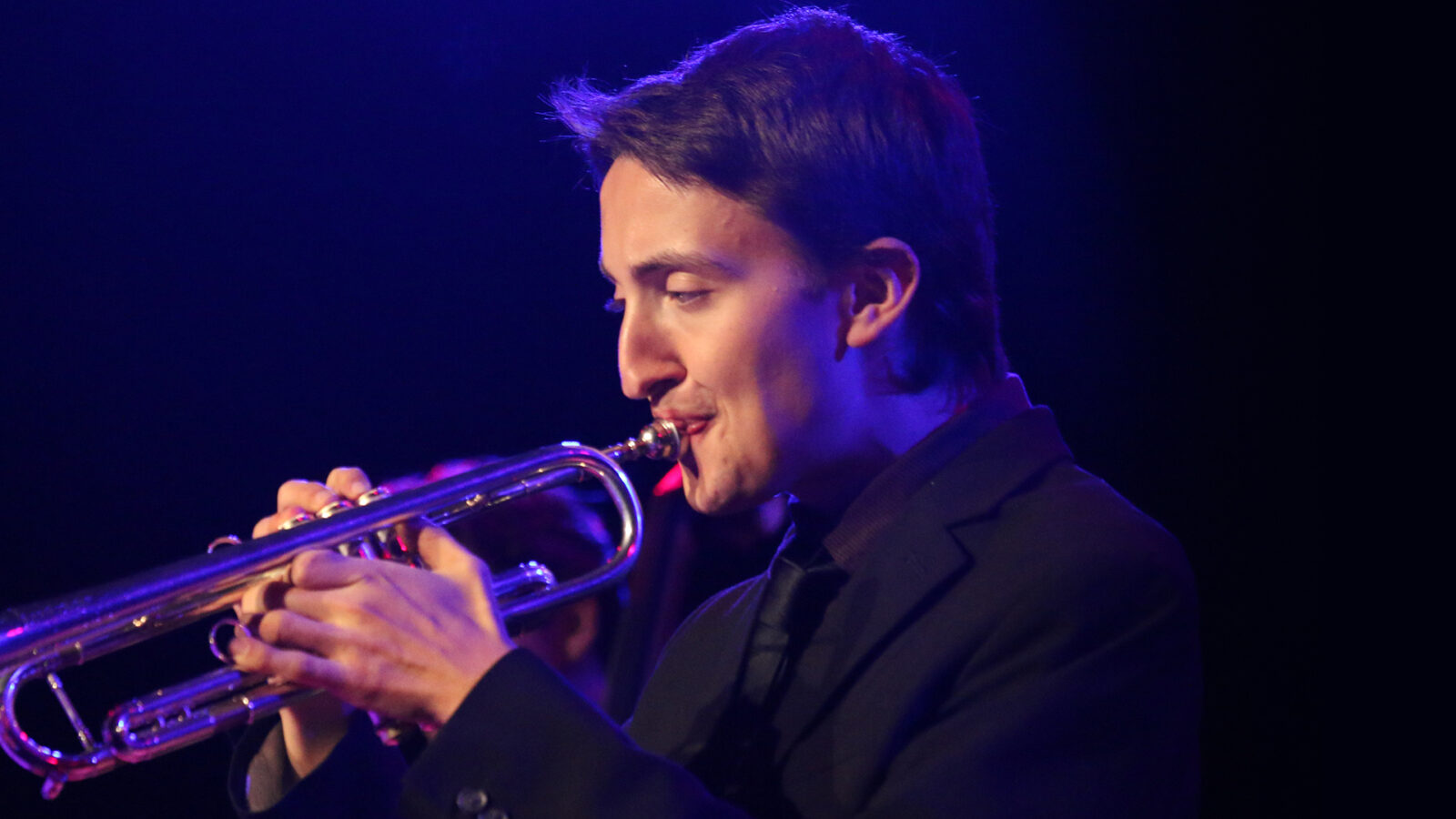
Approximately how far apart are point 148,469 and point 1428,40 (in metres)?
3.88

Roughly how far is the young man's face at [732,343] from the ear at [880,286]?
50mm

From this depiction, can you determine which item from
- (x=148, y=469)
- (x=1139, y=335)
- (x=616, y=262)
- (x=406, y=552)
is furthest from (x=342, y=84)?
(x=1139, y=335)

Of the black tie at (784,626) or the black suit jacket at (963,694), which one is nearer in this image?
the black suit jacket at (963,694)

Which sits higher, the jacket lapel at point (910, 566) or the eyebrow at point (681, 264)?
the eyebrow at point (681, 264)

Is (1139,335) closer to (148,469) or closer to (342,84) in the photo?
(342,84)

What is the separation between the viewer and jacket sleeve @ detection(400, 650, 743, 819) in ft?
4.41

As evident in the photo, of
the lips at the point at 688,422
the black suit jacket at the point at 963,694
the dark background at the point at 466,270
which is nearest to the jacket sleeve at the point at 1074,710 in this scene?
the black suit jacket at the point at 963,694

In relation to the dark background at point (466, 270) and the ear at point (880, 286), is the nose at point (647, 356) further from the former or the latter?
the dark background at point (466, 270)

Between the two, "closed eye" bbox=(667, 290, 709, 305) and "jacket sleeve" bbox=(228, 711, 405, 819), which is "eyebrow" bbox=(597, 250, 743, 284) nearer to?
"closed eye" bbox=(667, 290, 709, 305)

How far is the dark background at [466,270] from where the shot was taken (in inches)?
112

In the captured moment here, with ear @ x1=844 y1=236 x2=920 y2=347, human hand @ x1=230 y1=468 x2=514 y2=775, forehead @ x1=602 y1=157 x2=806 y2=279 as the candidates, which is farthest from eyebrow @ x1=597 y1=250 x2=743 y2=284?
human hand @ x1=230 y1=468 x2=514 y2=775

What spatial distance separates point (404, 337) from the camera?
3748 mm

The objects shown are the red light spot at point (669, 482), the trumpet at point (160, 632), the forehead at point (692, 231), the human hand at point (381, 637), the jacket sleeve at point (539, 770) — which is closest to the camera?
the jacket sleeve at point (539, 770)

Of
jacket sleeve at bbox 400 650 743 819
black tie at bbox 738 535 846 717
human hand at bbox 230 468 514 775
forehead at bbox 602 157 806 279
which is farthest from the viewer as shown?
forehead at bbox 602 157 806 279
